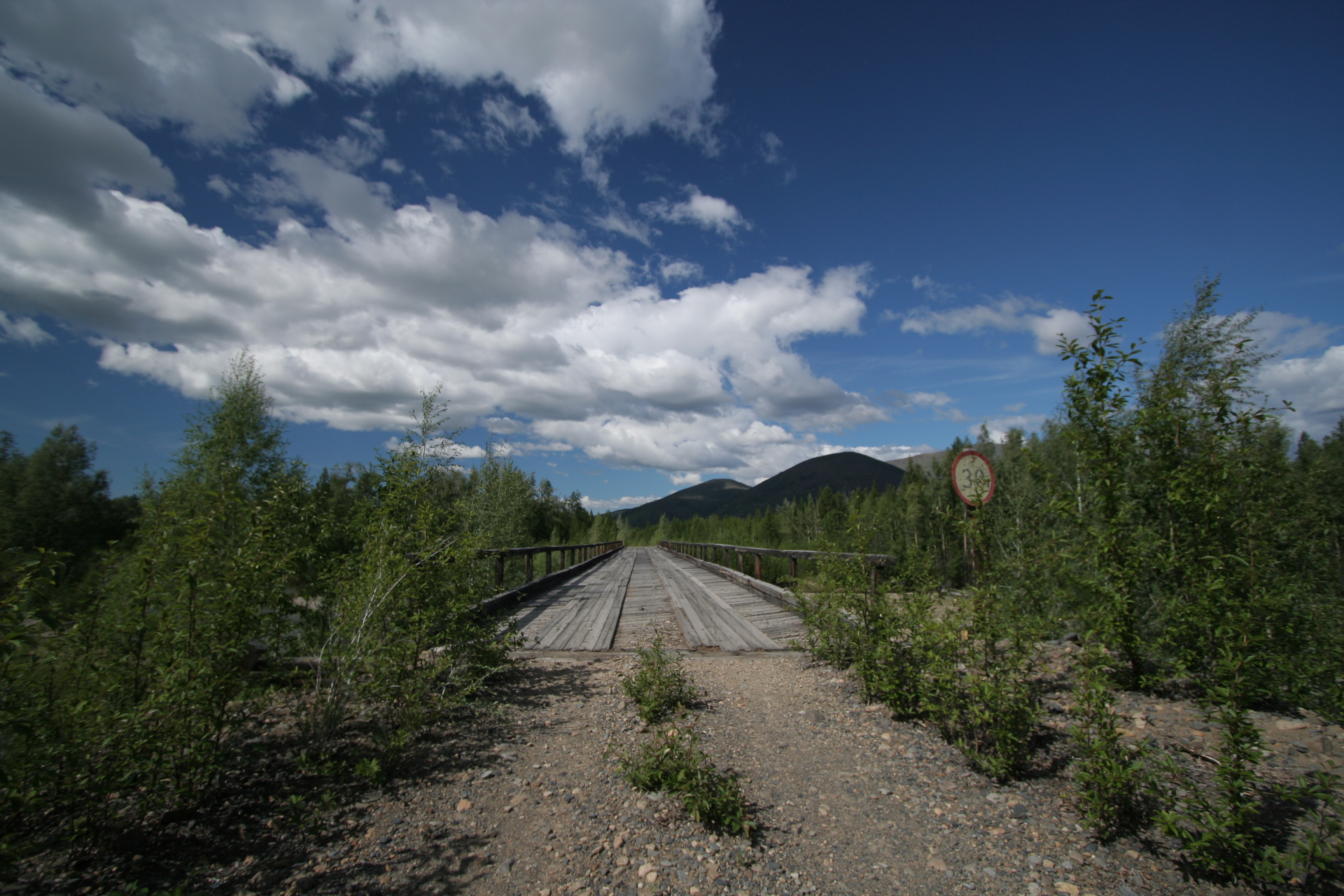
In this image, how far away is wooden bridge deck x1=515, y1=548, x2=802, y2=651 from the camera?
6238 millimetres

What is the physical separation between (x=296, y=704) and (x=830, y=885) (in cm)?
336

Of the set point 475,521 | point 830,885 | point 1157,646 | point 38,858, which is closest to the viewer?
point 38,858

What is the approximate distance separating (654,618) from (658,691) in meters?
4.13

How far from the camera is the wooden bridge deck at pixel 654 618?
20.5 feet

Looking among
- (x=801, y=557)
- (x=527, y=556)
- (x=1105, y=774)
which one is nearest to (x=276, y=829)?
(x=1105, y=774)

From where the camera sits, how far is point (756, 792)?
293 centimetres

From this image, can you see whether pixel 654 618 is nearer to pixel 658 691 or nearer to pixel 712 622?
pixel 712 622

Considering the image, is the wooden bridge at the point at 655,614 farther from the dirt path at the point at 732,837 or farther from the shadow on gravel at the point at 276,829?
the shadow on gravel at the point at 276,829

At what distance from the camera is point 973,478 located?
14.0 feet

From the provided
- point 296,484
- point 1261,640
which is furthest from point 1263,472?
point 296,484

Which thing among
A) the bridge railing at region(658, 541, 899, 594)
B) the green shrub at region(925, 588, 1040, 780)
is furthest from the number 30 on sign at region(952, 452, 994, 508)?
the green shrub at region(925, 588, 1040, 780)

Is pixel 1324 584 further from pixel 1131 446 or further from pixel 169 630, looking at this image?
pixel 169 630

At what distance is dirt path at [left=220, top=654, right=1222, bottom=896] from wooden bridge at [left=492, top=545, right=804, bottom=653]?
1.84 meters

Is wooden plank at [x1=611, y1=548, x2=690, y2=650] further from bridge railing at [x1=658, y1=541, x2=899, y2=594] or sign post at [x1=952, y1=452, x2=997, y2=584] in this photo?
sign post at [x1=952, y1=452, x2=997, y2=584]
